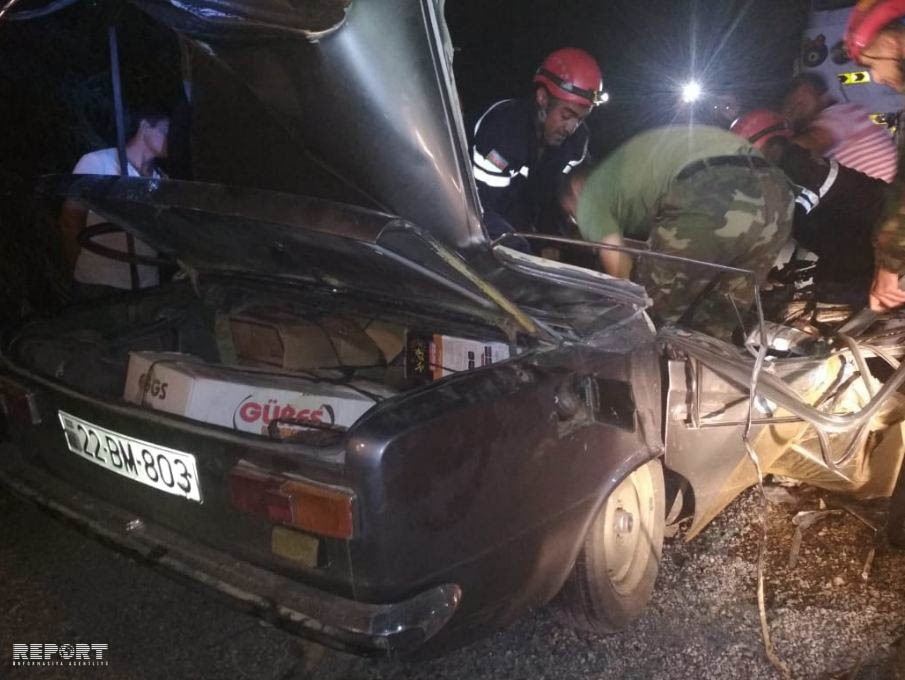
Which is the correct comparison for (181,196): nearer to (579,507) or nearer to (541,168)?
(579,507)

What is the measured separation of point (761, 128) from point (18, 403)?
4.87 m

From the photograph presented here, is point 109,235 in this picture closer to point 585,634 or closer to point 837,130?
point 585,634

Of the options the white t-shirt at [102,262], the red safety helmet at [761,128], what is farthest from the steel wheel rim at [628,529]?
the red safety helmet at [761,128]

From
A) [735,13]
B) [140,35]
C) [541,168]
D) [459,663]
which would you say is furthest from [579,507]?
[735,13]

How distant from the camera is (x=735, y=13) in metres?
12.1

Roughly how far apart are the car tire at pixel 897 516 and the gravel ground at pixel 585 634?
0.07m

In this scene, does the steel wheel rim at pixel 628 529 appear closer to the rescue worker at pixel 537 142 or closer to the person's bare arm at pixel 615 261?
the person's bare arm at pixel 615 261

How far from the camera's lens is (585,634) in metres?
2.53

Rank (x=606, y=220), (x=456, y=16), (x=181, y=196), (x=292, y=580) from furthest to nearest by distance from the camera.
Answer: (x=456, y=16) < (x=606, y=220) < (x=181, y=196) < (x=292, y=580)

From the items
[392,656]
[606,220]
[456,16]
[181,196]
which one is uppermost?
[456,16]

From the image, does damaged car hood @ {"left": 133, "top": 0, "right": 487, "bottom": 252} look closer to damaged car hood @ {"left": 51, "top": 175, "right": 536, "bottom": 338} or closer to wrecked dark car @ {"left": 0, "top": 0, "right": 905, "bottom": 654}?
wrecked dark car @ {"left": 0, "top": 0, "right": 905, "bottom": 654}

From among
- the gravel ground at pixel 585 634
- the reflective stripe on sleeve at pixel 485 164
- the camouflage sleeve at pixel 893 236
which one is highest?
the reflective stripe on sleeve at pixel 485 164

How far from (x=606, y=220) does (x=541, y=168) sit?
50.4 inches

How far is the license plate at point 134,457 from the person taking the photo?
1.97 metres
